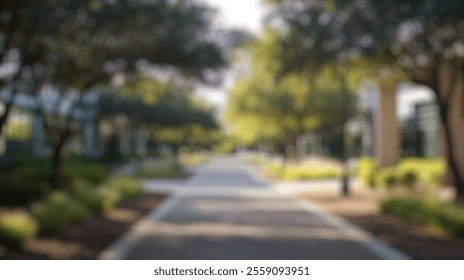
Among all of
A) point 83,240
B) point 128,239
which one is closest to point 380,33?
point 128,239

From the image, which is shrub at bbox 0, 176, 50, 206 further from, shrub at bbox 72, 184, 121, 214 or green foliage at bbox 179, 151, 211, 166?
green foliage at bbox 179, 151, 211, 166

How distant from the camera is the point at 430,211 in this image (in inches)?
519

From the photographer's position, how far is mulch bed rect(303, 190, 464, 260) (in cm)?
1019

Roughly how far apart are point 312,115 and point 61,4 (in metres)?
30.0

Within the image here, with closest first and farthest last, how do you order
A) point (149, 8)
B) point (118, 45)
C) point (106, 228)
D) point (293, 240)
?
1. point (293, 240)
2. point (106, 228)
3. point (149, 8)
4. point (118, 45)

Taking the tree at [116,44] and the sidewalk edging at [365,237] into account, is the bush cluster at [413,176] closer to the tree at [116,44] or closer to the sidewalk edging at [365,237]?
the sidewalk edging at [365,237]

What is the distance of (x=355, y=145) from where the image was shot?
193ft

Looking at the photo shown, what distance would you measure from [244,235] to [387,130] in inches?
661

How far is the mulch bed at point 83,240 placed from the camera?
9.52 meters

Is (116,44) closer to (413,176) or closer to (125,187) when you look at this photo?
(125,187)

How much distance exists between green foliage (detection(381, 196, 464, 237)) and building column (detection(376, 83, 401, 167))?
11.2 meters

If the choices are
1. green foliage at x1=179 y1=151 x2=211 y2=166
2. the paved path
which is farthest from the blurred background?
green foliage at x1=179 y1=151 x2=211 y2=166
